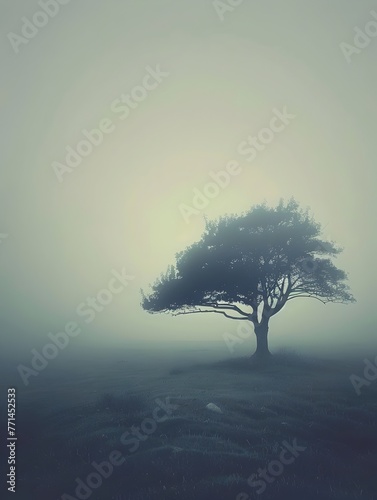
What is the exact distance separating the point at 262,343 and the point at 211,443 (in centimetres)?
2610

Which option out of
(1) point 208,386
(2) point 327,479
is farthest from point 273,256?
(2) point 327,479

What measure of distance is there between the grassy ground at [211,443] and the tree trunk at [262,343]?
39.6ft

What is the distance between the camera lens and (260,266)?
127ft

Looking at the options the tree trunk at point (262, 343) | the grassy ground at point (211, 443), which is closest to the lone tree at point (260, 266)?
the tree trunk at point (262, 343)

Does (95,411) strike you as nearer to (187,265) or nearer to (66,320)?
(187,265)

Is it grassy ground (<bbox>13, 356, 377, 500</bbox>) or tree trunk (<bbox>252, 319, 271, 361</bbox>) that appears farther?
tree trunk (<bbox>252, 319, 271, 361</bbox>)

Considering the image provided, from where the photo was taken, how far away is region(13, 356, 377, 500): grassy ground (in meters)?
10.3

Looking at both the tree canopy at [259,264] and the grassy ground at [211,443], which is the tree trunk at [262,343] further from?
the grassy ground at [211,443]

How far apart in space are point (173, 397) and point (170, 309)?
23.0 m

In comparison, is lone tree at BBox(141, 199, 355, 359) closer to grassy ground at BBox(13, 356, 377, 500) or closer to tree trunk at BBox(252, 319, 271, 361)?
tree trunk at BBox(252, 319, 271, 361)

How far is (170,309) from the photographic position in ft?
141

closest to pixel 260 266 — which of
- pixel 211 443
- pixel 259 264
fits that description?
pixel 259 264

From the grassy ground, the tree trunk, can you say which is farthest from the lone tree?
the grassy ground

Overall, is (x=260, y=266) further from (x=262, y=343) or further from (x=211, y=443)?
(x=211, y=443)
